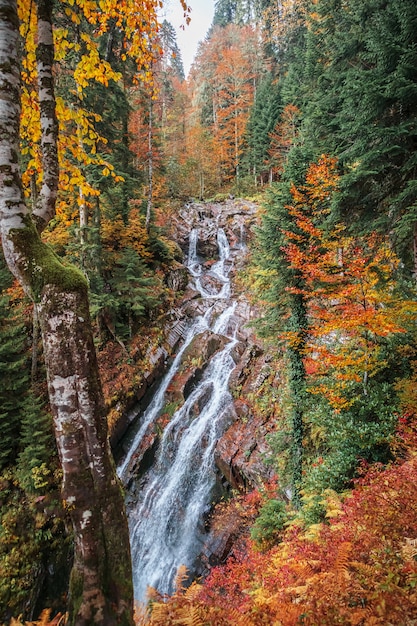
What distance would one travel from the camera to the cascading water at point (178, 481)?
898cm

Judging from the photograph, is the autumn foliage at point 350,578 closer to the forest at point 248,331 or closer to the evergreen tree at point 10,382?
the forest at point 248,331

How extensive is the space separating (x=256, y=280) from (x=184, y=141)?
72.7ft

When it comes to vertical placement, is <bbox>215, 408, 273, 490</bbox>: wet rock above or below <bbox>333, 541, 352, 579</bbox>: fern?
below

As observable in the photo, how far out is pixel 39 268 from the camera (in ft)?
8.05

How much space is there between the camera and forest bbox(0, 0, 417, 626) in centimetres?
239

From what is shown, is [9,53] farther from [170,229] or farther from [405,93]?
[170,229]

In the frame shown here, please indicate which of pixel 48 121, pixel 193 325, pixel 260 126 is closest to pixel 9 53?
pixel 48 121

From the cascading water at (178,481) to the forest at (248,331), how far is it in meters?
0.55

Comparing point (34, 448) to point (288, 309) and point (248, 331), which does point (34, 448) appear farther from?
point (248, 331)

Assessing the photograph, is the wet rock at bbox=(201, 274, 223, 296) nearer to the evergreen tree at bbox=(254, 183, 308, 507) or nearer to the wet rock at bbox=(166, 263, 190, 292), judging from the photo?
the wet rock at bbox=(166, 263, 190, 292)

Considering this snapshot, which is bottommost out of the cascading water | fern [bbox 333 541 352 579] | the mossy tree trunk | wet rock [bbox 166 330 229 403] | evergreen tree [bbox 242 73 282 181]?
the cascading water

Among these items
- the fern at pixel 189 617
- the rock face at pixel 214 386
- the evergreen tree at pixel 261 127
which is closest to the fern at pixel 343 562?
the fern at pixel 189 617

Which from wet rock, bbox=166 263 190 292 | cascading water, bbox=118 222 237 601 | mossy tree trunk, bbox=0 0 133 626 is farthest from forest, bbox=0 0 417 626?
cascading water, bbox=118 222 237 601

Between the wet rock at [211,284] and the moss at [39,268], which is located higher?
the moss at [39,268]
